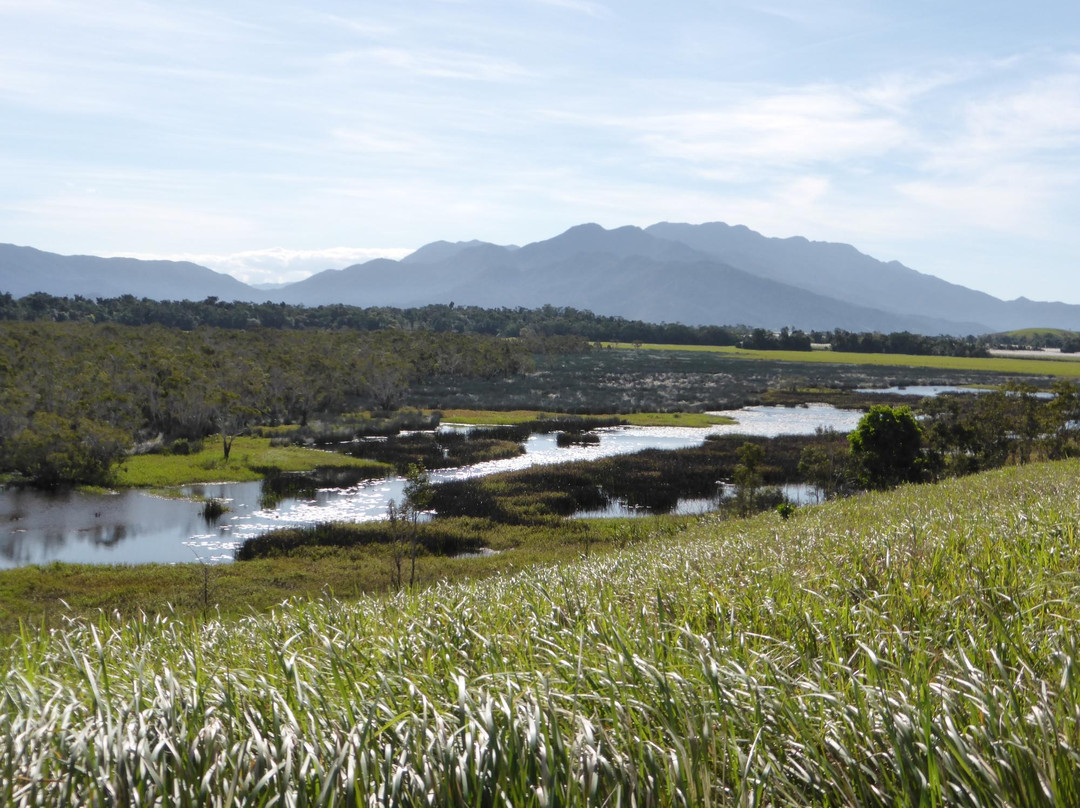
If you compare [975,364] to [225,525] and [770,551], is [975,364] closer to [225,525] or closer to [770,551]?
[225,525]

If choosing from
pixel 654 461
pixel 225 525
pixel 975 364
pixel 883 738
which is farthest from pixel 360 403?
pixel 975 364

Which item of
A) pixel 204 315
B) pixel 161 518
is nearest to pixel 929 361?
pixel 204 315

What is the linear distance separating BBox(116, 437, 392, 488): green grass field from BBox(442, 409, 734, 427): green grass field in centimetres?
1813

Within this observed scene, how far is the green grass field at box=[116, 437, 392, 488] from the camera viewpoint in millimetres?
42531

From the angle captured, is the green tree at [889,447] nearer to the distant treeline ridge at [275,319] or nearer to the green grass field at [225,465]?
the green grass field at [225,465]

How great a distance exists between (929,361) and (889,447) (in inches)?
4875

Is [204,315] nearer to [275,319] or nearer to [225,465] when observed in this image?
[275,319]

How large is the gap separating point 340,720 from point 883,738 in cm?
250

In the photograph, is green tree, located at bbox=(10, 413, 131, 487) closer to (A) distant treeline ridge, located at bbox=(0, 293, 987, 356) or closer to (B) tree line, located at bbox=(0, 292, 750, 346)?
(B) tree line, located at bbox=(0, 292, 750, 346)

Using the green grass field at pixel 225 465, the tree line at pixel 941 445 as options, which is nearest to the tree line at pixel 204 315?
the green grass field at pixel 225 465

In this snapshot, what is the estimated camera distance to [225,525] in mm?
33438

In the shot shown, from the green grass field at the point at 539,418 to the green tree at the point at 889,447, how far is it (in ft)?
101

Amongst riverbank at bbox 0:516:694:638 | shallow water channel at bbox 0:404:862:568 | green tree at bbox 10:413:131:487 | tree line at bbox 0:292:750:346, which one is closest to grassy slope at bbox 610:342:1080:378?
tree line at bbox 0:292:750:346

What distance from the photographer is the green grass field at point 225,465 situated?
42.5 meters
